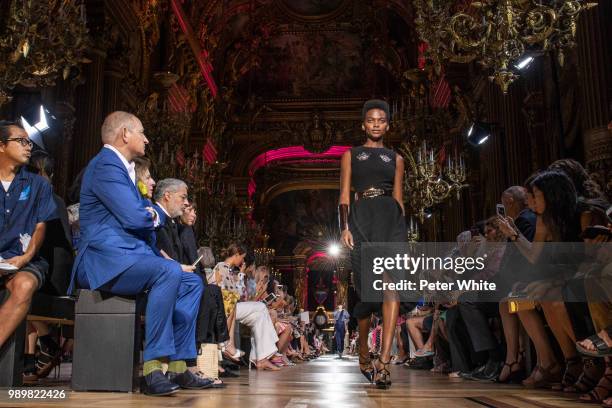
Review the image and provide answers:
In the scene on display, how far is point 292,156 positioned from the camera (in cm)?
2270

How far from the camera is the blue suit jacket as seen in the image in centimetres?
→ 277

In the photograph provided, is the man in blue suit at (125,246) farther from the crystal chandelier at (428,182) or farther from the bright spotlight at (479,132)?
the bright spotlight at (479,132)

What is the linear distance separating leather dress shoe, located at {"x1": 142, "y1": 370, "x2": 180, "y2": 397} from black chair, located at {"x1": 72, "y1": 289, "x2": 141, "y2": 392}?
0.12m

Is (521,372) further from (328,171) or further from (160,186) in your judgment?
(328,171)

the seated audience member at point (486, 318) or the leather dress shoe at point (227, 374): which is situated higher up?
the seated audience member at point (486, 318)

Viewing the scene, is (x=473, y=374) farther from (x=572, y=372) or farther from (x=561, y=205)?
(x=561, y=205)

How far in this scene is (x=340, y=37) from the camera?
Result: 19.1 m

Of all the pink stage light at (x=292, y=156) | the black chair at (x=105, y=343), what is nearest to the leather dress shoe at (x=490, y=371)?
the black chair at (x=105, y=343)

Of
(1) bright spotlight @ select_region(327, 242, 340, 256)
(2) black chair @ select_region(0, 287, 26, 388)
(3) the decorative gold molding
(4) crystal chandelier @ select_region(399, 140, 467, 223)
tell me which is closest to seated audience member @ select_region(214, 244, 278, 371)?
(2) black chair @ select_region(0, 287, 26, 388)

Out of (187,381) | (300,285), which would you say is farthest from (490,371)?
(300,285)

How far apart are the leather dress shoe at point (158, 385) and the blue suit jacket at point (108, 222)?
1.56ft

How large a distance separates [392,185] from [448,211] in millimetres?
10593

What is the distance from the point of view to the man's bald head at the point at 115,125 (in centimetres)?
296

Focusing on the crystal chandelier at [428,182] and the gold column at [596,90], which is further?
the crystal chandelier at [428,182]
